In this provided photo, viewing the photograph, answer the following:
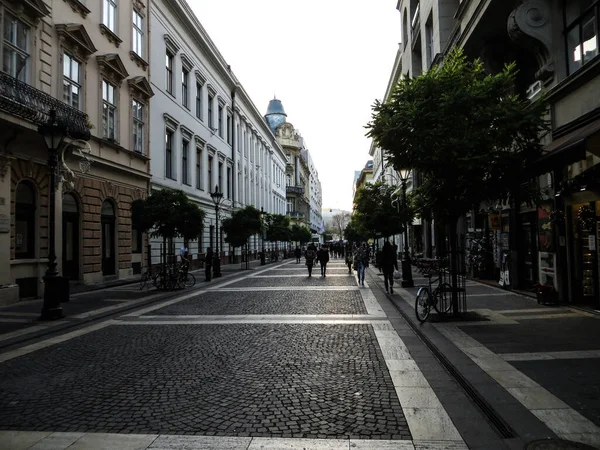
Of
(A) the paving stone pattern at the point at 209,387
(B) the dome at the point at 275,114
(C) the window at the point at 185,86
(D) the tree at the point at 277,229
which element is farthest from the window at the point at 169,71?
(B) the dome at the point at 275,114

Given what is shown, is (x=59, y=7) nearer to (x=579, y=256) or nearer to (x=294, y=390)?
(x=294, y=390)

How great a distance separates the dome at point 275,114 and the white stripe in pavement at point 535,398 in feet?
297

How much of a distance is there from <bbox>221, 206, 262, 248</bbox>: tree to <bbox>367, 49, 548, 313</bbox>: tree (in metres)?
23.8

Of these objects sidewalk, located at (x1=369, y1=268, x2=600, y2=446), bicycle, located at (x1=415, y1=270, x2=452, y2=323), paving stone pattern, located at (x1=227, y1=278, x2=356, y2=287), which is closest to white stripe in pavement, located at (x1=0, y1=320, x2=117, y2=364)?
sidewalk, located at (x1=369, y1=268, x2=600, y2=446)

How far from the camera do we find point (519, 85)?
14.9 m

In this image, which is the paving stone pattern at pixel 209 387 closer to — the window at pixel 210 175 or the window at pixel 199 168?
the window at pixel 199 168

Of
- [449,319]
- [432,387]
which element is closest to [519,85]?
[449,319]

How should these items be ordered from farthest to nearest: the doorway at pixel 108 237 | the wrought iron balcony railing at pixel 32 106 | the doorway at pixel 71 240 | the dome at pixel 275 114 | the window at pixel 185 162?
the dome at pixel 275 114 < the window at pixel 185 162 < the doorway at pixel 108 237 < the doorway at pixel 71 240 < the wrought iron balcony railing at pixel 32 106

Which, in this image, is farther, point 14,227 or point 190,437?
point 14,227

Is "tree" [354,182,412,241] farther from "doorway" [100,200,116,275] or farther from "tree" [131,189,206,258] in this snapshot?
"doorway" [100,200,116,275]

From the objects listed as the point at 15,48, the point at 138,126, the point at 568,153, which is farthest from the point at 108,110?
the point at 568,153

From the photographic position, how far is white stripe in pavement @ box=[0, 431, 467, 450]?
383cm

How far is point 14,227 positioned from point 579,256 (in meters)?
15.8

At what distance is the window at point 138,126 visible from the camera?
75.6ft
